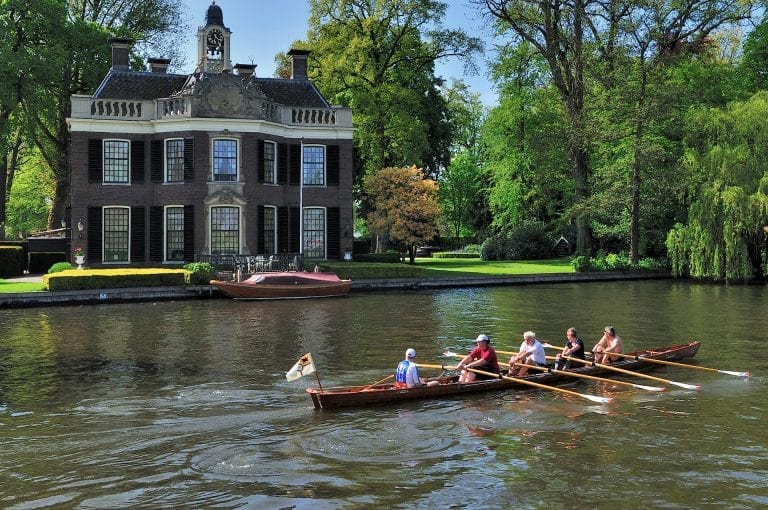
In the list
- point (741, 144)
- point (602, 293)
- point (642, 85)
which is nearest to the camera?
point (602, 293)

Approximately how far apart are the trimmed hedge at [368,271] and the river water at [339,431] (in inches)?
680

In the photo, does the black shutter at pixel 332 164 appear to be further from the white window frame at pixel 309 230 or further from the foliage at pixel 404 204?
the foliage at pixel 404 204

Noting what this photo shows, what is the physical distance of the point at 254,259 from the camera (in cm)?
4388

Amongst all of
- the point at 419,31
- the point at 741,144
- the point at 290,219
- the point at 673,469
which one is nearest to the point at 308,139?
the point at 290,219

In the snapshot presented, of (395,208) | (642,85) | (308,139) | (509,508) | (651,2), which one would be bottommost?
(509,508)

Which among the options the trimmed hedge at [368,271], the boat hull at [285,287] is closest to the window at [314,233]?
the trimmed hedge at [368,271]

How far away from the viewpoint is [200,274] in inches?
1592

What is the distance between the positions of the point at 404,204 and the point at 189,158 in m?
16.0

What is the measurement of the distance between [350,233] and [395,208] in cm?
605

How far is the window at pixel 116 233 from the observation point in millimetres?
46219

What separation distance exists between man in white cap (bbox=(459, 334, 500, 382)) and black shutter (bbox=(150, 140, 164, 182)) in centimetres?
3301

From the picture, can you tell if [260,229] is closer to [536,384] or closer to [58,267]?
[58,267]

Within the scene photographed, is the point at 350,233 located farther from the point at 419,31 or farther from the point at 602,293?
the point at 419,31

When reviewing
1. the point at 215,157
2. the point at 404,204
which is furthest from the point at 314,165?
the point at 404,204
